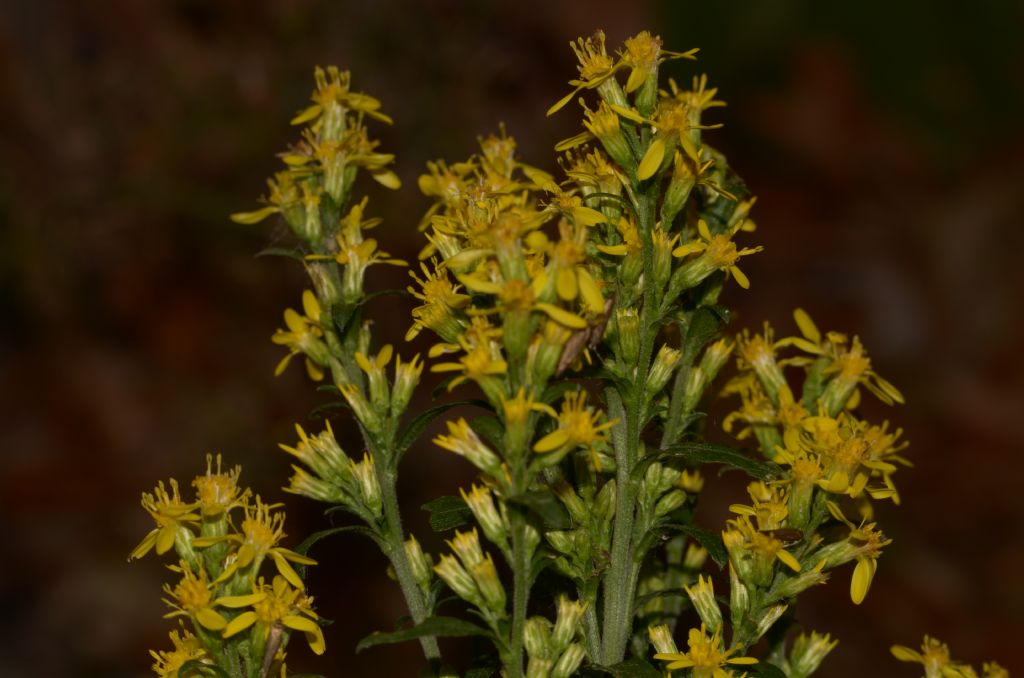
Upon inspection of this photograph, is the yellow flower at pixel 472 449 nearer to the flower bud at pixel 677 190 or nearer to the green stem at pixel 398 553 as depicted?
A: the green stem at pixel 398 553

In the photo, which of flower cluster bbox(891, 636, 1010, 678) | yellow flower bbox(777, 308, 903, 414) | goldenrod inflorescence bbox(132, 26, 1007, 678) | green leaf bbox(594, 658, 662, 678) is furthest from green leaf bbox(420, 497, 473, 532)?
flower cluster bbox(891, 636, 1010, 678)

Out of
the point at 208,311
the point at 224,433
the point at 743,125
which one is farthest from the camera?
the point at 743,125

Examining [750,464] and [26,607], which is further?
[26,607]

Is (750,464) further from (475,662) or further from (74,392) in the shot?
(74,392)

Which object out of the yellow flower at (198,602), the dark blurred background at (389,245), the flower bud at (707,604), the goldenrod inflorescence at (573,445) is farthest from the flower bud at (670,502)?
the dark blurred background at (389,245)

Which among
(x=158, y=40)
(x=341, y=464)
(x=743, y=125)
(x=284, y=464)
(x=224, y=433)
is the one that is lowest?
(x=341, y=464)

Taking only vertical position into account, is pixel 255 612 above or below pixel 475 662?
above

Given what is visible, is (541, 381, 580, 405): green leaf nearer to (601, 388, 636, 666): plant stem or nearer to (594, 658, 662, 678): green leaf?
(601, 388, 636, 666): plant stem

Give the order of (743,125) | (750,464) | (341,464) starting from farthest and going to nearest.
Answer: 1. (743,125)
2. (341,464)
3. (750,464)

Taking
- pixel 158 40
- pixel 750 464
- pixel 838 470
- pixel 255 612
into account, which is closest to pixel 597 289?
pixel 750 464
